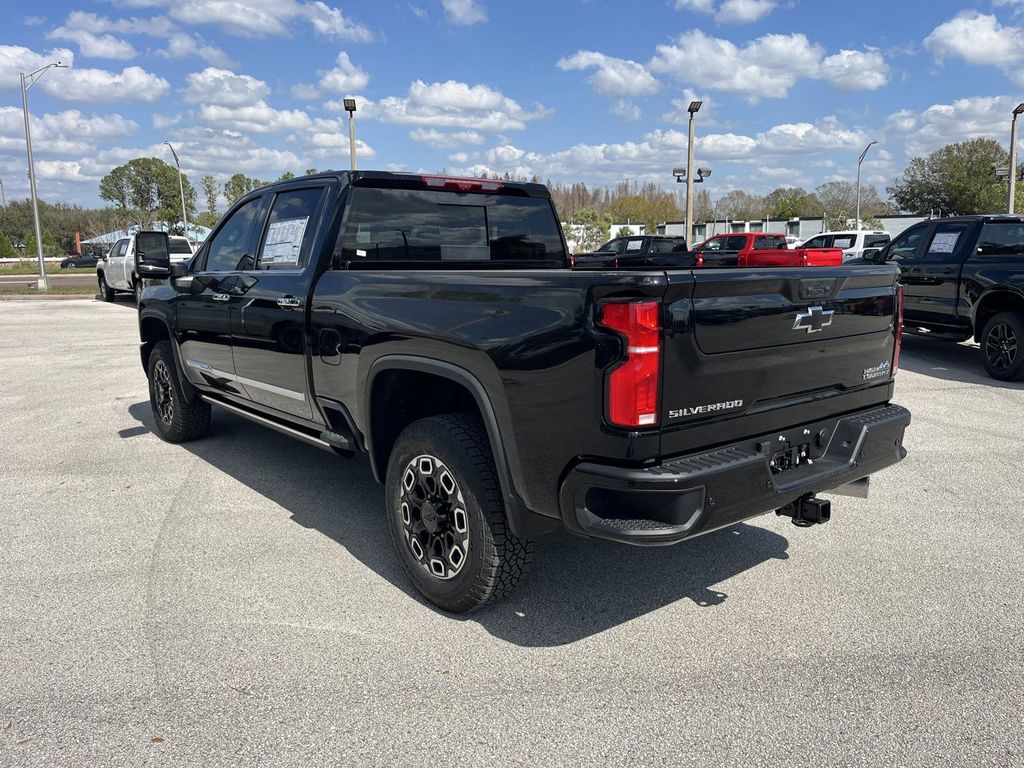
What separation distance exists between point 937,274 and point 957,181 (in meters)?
60.6

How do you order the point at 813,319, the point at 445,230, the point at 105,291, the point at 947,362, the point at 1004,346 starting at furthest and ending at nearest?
the point at 105,291 → the point at 947,362 → the point at 1004,346 → the point at 445,230 → the point at 813,319

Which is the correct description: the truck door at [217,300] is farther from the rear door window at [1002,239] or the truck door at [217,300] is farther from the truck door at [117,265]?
the truck door at [117,265]

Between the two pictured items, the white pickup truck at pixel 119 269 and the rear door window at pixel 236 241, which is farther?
the white pickup truck at pixel 119 269

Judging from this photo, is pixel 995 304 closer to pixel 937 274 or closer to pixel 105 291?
pixel 937 274

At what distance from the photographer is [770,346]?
9.82ft

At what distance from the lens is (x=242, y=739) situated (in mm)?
2617

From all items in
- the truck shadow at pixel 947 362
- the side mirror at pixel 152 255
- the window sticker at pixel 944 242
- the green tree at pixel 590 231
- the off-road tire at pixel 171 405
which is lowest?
the truck shadow at pixel 947 362

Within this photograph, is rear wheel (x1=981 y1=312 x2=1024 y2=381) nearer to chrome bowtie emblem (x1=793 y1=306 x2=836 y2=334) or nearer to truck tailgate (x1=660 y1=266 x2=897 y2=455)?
truck tailgate (x1=660 y1=266 x2=897 y2=455)

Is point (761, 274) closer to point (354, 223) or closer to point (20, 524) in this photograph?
point (354, 223)

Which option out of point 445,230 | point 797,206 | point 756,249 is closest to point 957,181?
point 797,206

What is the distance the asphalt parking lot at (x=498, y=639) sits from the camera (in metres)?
2.61

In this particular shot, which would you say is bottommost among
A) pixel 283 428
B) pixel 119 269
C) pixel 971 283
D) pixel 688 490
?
pixel 283 428

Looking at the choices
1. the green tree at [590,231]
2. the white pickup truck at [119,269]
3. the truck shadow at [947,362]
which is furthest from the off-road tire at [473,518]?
the green tree at [590,231]

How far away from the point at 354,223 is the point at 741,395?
2390 millimetres
